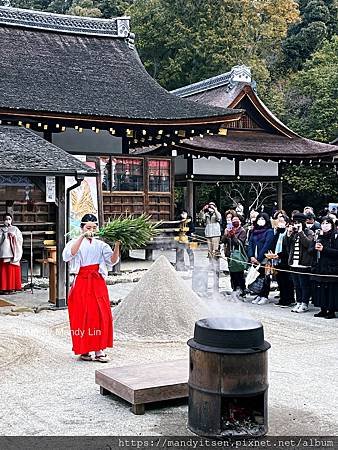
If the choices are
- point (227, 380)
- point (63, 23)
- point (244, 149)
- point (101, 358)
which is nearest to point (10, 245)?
point (101, 358)

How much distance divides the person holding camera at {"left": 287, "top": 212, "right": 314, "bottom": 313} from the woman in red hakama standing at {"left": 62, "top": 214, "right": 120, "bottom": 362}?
4.27 m

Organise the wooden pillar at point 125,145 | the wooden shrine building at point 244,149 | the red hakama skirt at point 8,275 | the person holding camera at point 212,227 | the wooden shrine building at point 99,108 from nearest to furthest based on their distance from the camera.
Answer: the red hakama skirt at point 8,275 → the wooden shrine building at point 99,108 → the person holding camera at point 212,227 → the wooden pillar at point 125,145 → the wooden shrine building at point 244,149

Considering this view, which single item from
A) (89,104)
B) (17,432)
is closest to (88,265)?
(17,432)

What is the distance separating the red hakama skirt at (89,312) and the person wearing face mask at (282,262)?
182 inches

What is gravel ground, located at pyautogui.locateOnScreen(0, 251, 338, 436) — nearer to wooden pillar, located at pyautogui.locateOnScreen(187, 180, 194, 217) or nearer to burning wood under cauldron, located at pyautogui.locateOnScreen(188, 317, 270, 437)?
burning wood under cauldron, located at pyautogui.locateOnScreen(188, 317, 270, 437)

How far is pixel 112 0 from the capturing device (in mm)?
45688

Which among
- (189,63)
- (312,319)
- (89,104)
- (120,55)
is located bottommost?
(312,319)

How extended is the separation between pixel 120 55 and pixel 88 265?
12.9 meters

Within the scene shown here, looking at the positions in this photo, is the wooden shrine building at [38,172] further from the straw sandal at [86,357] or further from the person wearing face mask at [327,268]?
the person wearing face mask at [327,268]

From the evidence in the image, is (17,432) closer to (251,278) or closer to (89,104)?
(251,278)

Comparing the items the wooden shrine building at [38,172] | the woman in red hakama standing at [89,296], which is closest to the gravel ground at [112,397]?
the woman in red hakama standing at [89,296]

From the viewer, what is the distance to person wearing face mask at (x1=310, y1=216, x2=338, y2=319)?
9.72 metres

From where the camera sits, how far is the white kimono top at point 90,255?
7.06 m

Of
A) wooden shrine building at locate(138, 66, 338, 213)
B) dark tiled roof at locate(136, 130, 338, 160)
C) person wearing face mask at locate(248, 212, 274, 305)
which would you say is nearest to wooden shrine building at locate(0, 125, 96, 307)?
person wearing face mask at locate(248, 212, 274, 305)
